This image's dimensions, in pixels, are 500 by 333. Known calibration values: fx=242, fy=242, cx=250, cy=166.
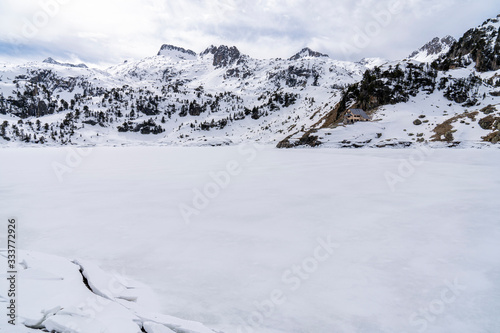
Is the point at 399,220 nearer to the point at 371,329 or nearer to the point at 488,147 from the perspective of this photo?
the point at 371,329

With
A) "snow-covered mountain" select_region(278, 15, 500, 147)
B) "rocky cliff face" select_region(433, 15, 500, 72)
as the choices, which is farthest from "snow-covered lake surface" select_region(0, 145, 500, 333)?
"rocky cliff face" select_region(433, 15, 500, 72)

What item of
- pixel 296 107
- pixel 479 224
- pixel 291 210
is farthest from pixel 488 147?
pixel 296 107

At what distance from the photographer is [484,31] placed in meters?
107

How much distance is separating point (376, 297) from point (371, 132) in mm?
54311
